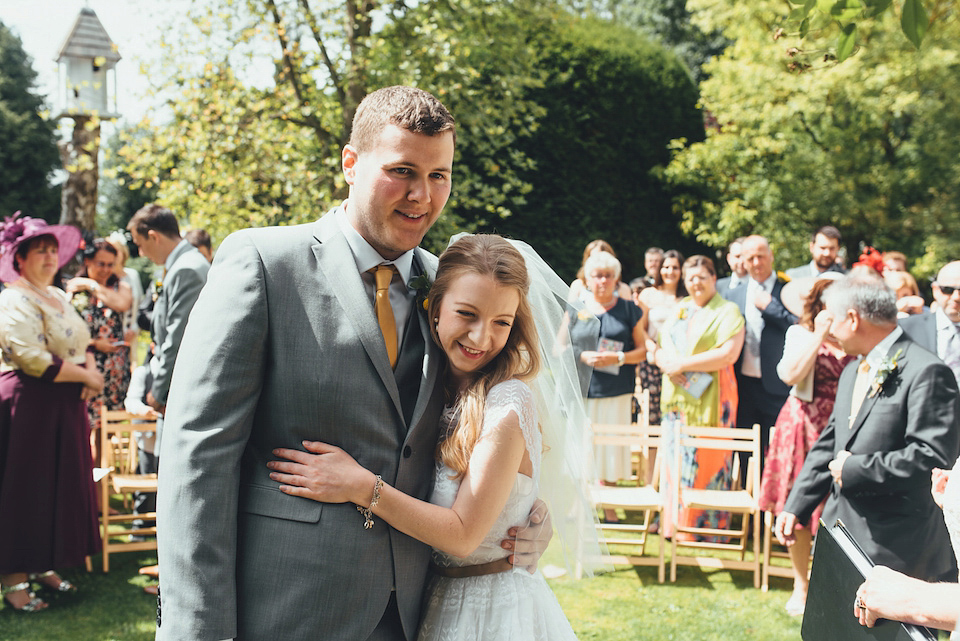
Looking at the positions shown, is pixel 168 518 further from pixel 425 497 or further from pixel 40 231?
pixel 40 231

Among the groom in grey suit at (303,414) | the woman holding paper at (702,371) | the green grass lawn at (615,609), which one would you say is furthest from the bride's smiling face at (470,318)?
the woman holding paper at (702,371)

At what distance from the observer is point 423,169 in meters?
2.10

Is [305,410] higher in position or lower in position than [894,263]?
lower

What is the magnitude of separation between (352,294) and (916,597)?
1613mm

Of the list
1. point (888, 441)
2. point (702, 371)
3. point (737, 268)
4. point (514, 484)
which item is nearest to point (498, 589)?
point (514, 484)

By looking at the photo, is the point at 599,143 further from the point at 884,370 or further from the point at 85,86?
the point at 884,370

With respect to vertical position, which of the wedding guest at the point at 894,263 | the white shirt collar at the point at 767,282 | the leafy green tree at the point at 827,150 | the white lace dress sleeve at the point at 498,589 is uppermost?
the leafy green tree at the point at 827,150

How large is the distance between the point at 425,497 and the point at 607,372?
513 cm

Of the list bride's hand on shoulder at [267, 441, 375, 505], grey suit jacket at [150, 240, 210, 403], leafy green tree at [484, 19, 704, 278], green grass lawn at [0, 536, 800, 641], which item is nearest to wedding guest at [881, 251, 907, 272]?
green grass lawn at [0, 536, 800, 641]

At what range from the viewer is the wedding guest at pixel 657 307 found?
7.68m

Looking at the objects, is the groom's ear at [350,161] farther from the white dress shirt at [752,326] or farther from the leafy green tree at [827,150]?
the leafy green tree at [827,150]

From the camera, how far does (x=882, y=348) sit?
3830mm

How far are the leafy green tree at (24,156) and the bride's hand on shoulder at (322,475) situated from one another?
27.7m

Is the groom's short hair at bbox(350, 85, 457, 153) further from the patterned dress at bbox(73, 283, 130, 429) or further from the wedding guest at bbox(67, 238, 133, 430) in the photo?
the patterned dress at bbox(73, 283, 130, 429)
